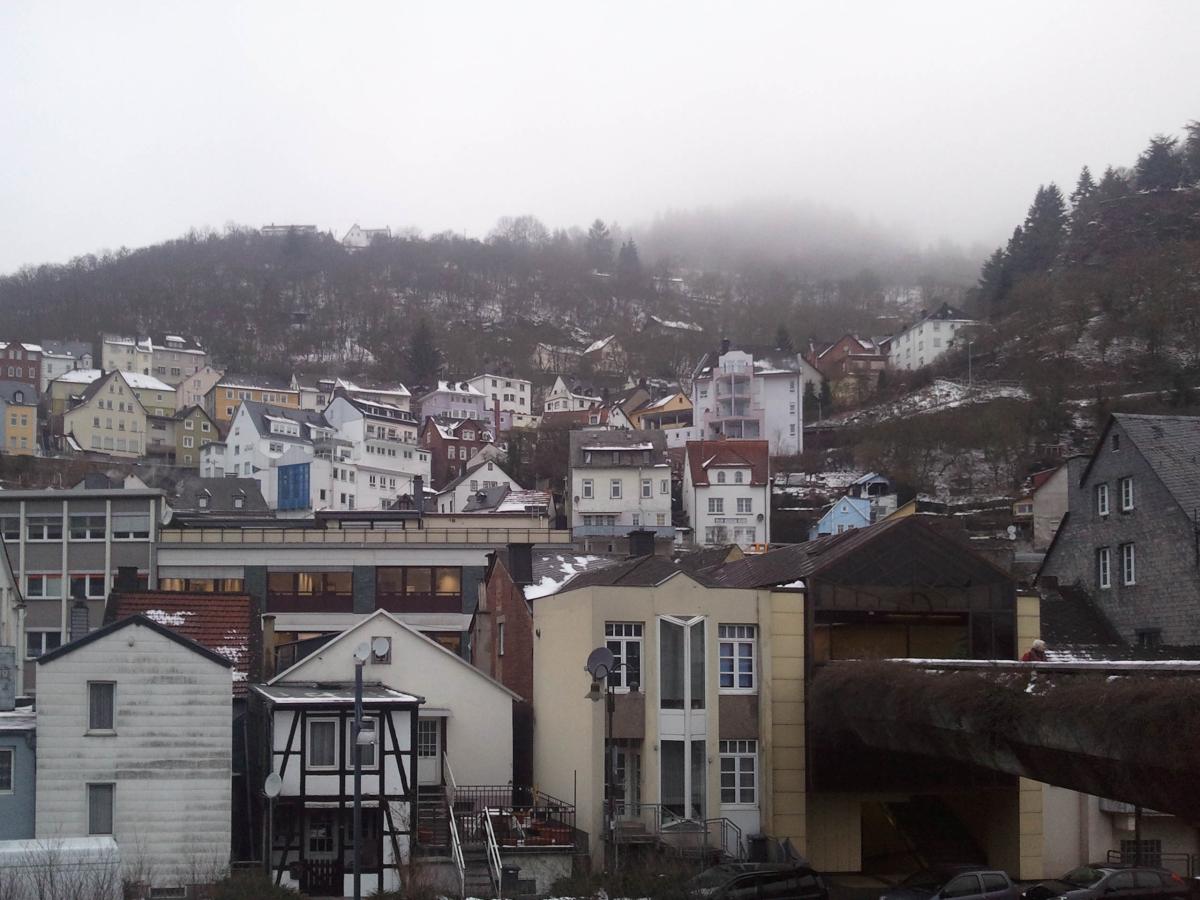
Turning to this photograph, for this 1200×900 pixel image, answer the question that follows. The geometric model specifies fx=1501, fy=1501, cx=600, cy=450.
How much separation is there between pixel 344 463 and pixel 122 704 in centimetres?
10883

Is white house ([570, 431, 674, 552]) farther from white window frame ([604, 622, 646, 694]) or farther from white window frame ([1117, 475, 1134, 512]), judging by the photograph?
white window frame ([604, 622, 646, 694])

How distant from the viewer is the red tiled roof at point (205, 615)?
43.3m

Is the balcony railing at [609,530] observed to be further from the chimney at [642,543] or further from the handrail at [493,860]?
the handrail at [493,860]

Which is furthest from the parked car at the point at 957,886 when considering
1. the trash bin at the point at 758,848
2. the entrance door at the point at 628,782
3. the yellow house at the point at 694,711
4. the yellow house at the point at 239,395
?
the yellow house at the point at 239,395

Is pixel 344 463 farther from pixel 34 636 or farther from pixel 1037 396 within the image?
pixel 34 636

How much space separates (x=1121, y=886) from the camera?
31.0m

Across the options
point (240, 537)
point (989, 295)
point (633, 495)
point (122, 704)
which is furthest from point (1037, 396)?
point (122, 704)

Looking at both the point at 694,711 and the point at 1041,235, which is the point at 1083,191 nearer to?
the point at 1041,235

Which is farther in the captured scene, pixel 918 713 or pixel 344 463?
pixel 344 463

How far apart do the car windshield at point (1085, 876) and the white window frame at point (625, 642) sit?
34.5 feet

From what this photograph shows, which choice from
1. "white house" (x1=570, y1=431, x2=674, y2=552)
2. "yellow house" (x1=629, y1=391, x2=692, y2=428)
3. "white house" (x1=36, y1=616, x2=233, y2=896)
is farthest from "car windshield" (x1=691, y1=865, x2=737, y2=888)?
"yellow house" (x1=629, y1=391, x2=692, y2=428)

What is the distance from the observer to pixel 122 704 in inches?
1313

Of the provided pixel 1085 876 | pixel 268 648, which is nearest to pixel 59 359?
pixel 268 648

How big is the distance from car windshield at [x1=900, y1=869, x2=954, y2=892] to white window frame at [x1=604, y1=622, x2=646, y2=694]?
28.0 ft
